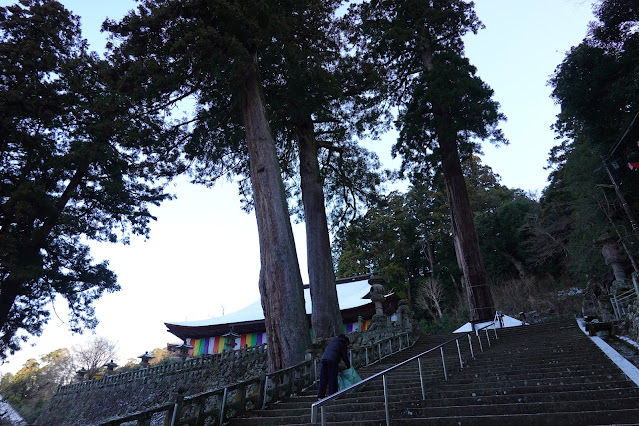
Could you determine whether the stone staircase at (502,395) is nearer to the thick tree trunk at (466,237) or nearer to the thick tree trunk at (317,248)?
the thick tree trunk at (317,248)

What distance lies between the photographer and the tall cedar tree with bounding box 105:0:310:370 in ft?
24.6

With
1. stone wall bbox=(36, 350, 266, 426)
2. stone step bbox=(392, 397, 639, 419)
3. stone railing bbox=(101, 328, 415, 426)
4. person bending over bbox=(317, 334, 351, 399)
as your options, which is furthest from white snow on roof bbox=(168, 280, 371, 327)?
stone step bbox=(392, 397, 639, 419)

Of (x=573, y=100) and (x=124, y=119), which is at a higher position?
(x=573, y=100)

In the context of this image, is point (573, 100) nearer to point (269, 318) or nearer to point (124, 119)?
point (269, 318)

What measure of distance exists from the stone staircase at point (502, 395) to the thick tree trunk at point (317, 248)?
2.30m

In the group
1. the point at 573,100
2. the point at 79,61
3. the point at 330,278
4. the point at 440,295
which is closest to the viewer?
the point at 330,278

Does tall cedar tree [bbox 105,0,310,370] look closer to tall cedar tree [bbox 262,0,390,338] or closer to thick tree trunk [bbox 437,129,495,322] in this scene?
tall cedar tree [bbox 262,0,390,338]

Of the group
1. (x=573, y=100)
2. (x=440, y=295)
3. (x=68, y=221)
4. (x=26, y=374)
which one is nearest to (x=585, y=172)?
(x=573, y=100)

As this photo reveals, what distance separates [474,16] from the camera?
1343 centimetres

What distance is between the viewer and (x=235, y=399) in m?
4.98

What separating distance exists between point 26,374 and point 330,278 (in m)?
48.1

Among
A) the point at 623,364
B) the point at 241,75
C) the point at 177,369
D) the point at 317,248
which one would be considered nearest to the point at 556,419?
the point at 623,364

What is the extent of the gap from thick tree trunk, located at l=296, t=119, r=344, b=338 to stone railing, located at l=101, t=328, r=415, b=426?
1.63 m

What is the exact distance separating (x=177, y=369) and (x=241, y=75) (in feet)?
47.3
